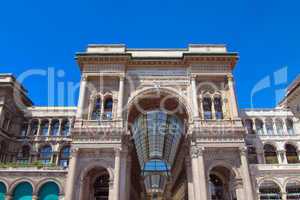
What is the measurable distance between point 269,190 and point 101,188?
18.0 meters

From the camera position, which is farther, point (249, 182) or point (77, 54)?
point (77, 54)

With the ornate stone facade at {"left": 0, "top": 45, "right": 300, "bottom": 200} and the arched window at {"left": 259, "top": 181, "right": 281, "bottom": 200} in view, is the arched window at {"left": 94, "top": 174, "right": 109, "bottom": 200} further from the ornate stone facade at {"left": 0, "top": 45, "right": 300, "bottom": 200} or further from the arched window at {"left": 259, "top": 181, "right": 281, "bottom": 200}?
the arched window at {"left": 259, "top": 181, "right": 281, "bottom": 200}

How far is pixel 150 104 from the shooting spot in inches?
1352

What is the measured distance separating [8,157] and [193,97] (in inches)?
1148

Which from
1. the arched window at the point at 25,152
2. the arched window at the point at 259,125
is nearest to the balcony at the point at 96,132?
the arched window at the point at 25,152

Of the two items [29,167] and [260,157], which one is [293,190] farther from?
[29,167]

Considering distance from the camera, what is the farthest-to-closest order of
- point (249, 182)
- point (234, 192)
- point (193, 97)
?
1. point (193, 97)
2. point (234, 192)
3. point (249, 182)

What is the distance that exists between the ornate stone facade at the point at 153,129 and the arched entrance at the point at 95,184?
0.34 feet

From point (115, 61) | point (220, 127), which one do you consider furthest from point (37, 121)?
point (220, 127)

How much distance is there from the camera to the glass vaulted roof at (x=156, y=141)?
38281 millimetres

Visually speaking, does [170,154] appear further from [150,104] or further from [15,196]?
[15,196]

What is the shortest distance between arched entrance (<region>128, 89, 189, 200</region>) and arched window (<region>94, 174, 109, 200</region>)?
633 centimetres

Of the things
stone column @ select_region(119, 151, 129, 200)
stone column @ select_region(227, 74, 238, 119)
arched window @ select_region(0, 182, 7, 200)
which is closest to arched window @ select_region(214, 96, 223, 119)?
stone column @ select_region(227, 74, 238, 119)

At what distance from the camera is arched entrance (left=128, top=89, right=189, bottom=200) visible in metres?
33.1
